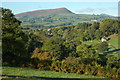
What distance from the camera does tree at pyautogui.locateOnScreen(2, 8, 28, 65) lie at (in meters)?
22.9

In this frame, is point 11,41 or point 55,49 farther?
point 55,49

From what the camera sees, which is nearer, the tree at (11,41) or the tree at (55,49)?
the tree at (11,41)

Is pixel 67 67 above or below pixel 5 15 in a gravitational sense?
below

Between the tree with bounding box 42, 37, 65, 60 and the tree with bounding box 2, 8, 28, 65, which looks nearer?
the tree with bounding box 2, 8, 28, 65

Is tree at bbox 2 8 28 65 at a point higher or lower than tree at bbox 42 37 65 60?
higher

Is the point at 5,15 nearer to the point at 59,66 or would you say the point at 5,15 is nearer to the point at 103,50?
the point at 59,66

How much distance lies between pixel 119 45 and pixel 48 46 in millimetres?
68070

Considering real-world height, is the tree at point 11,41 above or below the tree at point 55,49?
above

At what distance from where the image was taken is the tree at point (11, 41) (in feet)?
75.2

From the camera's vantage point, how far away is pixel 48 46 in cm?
6359

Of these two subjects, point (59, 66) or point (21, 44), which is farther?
point (21, 44)

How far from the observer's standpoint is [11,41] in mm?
23469

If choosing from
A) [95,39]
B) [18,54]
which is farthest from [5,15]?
[95,39]

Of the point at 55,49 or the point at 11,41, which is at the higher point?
the point at 11,41
